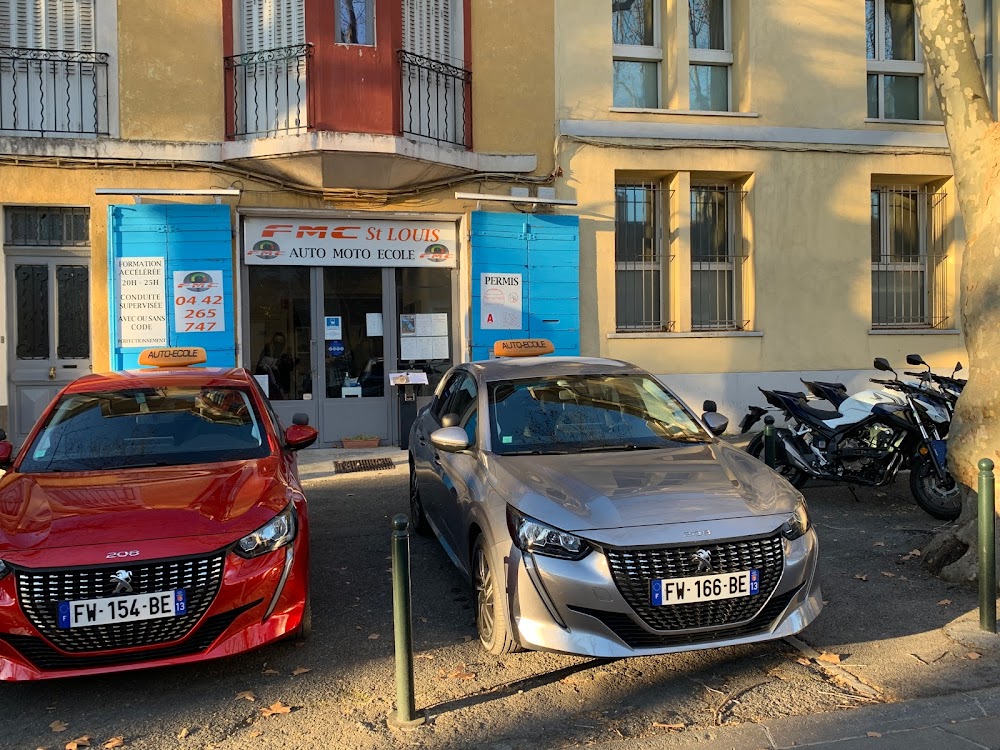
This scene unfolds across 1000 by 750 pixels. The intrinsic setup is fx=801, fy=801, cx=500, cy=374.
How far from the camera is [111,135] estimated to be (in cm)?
1045

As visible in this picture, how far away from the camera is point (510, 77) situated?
11.6m

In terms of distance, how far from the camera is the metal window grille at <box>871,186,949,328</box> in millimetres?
13086

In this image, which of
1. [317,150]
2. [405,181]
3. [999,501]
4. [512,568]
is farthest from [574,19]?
[512,568]

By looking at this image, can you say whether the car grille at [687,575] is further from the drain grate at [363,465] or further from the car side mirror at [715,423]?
the drain grate at [363,465]

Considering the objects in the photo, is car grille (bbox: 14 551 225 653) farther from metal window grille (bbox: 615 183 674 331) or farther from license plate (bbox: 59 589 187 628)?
metal window grille (bbox: 615 183 674 331)

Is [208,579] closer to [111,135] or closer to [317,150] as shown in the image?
[317,150]

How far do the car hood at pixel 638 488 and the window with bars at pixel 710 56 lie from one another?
9.32 meters

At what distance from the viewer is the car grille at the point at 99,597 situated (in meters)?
3.66

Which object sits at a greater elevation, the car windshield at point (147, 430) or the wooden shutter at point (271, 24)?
the wooden shutter at point (271, 24)

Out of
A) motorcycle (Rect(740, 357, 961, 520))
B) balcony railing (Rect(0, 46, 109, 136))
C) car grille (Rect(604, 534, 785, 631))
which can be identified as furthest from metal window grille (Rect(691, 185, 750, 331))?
car grille (Rect(604, 534, 785, 631))

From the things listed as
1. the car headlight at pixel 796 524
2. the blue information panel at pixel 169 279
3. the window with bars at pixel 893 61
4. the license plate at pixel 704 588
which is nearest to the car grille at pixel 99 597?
the license plate at pixel 704 588

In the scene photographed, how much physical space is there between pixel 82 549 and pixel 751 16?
39.1 feet

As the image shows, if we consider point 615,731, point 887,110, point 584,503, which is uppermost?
point 887,110

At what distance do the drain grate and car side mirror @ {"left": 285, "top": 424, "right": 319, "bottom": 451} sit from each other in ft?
14.6
